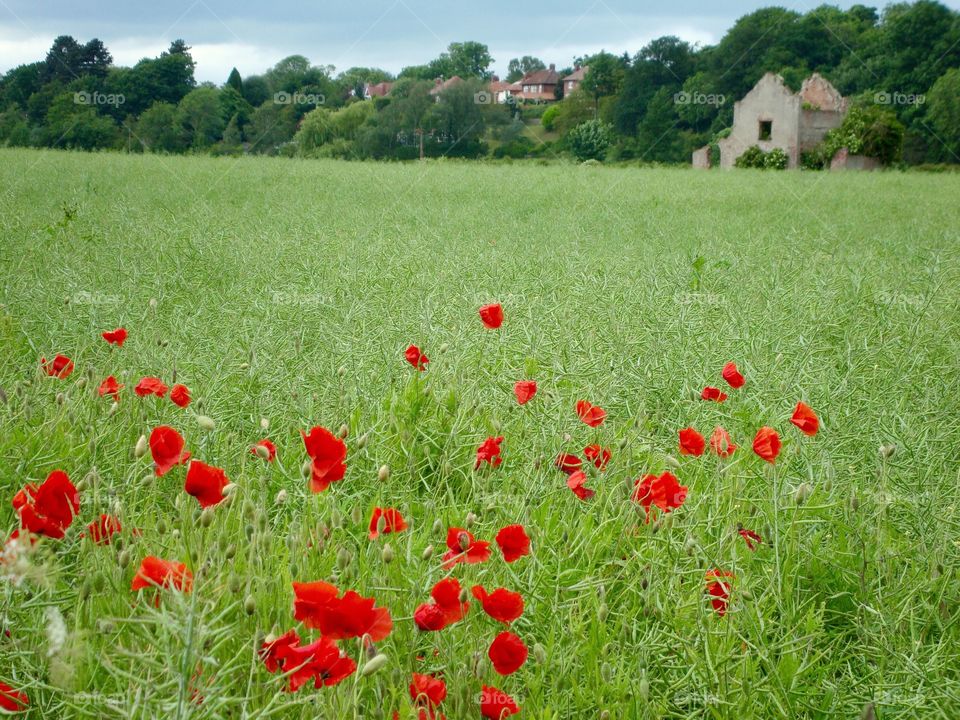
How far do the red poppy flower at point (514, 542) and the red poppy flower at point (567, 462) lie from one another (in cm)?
45

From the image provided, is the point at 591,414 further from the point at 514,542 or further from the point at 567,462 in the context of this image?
the point at 514,542

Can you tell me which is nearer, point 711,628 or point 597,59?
point 711,628

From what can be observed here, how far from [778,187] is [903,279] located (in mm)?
10313

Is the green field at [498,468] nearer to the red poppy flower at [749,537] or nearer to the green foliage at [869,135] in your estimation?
the red poppy flower at [749,537]

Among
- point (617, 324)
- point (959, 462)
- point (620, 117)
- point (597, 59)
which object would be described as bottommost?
point (959, 462)

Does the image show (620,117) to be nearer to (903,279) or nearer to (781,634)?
(903,279)

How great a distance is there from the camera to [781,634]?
1.57 metres

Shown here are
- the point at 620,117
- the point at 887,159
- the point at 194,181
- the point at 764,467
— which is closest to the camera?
the point at 764,467

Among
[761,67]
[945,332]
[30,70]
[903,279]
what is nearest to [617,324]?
[945,332]

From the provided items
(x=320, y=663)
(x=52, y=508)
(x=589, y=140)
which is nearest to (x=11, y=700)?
(x=52, y=508)

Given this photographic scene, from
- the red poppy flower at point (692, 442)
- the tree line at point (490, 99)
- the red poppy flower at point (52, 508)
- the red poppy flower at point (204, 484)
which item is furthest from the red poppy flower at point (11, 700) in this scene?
the tree line at point (490, 99)

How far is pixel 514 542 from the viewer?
1269 mm

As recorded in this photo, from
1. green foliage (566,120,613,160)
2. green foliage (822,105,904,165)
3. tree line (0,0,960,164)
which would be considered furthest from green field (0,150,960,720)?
green foliage (566,120,613,160)

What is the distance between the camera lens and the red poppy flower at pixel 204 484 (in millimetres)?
1184
